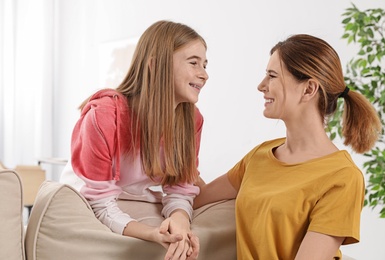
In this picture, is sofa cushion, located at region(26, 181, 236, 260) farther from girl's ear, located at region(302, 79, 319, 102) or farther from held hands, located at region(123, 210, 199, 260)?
girl's ear, located at region(302, 79, 319, 102)

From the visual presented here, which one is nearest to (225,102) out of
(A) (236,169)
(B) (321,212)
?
(A) (236,169)

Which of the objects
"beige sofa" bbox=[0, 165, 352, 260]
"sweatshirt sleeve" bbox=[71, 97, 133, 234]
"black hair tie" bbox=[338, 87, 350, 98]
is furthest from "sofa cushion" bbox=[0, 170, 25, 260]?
"black hair tie" bbox=[338, 87, 350, 98]

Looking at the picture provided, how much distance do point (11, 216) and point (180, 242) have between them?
37 cm

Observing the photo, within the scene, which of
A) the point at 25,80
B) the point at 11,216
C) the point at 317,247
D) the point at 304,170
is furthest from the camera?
the point at 25,80

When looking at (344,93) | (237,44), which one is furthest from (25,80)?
(344,93)

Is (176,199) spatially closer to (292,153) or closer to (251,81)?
(292,153)

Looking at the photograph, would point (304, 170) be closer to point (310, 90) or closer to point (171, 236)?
point (310, 90)

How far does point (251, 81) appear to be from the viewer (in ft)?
12.8

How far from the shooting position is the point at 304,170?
4.88 ft

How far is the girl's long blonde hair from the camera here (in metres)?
1.58

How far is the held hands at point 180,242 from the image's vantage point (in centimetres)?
136

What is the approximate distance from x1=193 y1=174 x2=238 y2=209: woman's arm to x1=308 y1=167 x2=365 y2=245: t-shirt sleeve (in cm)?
35

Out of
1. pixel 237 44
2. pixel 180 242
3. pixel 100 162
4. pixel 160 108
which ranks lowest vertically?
pixel 180 242

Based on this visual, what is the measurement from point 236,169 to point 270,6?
2.27 meters
